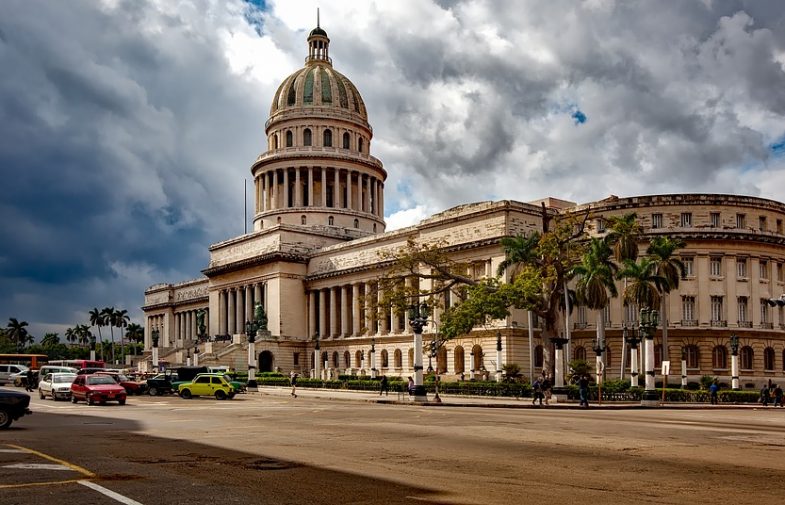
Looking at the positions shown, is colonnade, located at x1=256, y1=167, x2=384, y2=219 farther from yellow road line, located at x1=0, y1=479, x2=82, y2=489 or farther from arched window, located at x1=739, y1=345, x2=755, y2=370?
yellow road line, located at x1=0, y1=479, x2=82, y2=489

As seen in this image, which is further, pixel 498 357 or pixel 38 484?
pixel 498 357

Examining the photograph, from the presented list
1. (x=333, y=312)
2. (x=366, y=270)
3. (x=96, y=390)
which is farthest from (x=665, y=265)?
(x=333, y=312)

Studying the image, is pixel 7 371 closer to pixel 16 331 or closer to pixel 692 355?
pixel 692 355

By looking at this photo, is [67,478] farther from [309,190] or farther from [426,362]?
[309,190]

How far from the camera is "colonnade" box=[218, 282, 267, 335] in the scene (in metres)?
103

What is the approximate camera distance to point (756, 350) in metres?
69.7

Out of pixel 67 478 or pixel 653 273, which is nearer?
pixel 67 478

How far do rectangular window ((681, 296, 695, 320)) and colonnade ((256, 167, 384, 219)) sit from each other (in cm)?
5317

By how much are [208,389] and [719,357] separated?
41.5 meters

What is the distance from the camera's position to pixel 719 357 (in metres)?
69.0

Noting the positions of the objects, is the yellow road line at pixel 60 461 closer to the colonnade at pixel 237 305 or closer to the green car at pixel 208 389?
the green car at pixel 208 389

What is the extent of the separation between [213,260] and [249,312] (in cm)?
1310

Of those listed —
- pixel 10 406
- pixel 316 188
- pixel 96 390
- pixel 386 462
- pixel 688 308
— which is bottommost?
pixel 96 390

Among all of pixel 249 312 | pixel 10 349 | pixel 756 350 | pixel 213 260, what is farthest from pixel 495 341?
pixel 10 349
